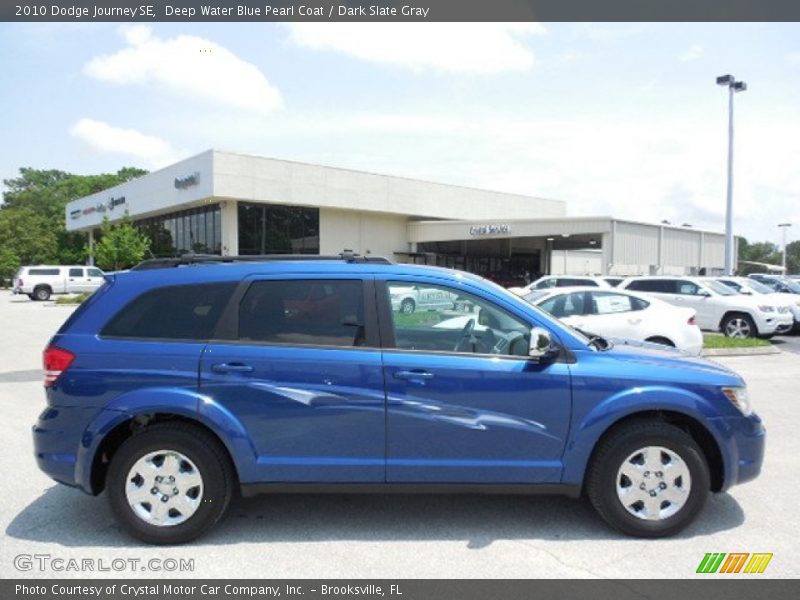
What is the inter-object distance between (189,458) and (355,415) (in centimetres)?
109

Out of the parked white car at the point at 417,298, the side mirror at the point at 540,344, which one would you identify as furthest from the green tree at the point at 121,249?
the side mirror at the point at 540,344

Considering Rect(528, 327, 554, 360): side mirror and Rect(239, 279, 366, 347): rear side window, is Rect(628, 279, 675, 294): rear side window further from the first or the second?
Rect(239, 279, 366, 347): rear side window

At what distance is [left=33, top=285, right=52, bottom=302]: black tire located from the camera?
3467 cm

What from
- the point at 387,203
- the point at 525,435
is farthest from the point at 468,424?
the point at 387,203

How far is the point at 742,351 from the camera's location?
12930 millimetres

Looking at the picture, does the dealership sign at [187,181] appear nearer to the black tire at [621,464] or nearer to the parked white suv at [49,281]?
the parked white suv at [49,281]

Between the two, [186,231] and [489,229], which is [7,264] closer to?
[186,231]

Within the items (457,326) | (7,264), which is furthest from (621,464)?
(7,264)

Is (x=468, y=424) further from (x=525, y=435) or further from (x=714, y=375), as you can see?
(x=714, y=375)

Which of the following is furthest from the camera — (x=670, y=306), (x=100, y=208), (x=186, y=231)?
(x=100, y=208)

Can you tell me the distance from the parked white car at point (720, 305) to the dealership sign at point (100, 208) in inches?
1586
